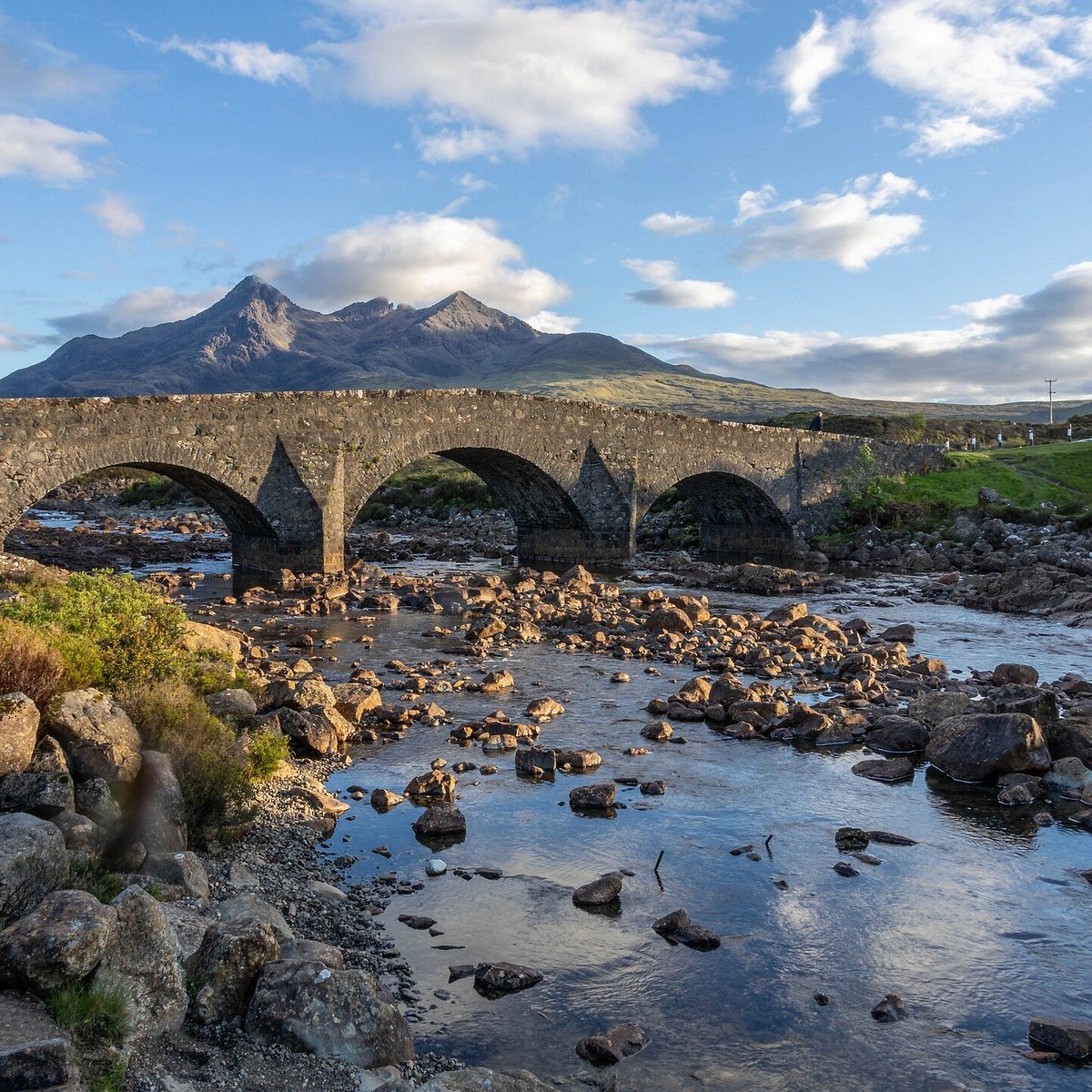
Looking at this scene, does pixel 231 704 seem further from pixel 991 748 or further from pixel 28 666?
pixel 991 748

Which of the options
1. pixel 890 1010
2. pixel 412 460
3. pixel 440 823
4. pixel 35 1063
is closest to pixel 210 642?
pixel 440 823

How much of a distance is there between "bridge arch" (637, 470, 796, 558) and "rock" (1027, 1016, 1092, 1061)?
30106mm

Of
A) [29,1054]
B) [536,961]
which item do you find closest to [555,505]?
[536,961]

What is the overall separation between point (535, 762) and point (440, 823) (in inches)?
71.9

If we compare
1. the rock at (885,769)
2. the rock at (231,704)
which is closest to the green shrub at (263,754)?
the rock at (231,704)

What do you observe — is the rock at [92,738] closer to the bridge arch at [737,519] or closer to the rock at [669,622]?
the rock at [669,622]

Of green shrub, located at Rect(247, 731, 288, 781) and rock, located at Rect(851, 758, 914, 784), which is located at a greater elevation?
green shrub, located at Rect(247, 731, 288, 781)

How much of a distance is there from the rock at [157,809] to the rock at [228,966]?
163 cm

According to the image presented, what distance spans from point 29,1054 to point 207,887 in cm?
233

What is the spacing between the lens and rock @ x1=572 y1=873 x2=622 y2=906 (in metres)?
6.35

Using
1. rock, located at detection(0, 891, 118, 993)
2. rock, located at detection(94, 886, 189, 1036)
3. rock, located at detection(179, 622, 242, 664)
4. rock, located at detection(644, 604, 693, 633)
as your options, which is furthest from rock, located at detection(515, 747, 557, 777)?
rock, located at detection(644, 604, 693, 633)

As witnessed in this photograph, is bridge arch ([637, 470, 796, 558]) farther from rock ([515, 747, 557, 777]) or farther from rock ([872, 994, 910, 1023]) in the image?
rock ([872, 994, 910, 1023])

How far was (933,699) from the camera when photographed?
10.8m

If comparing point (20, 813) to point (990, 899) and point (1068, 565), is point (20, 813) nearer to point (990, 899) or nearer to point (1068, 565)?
point (990, 899)
